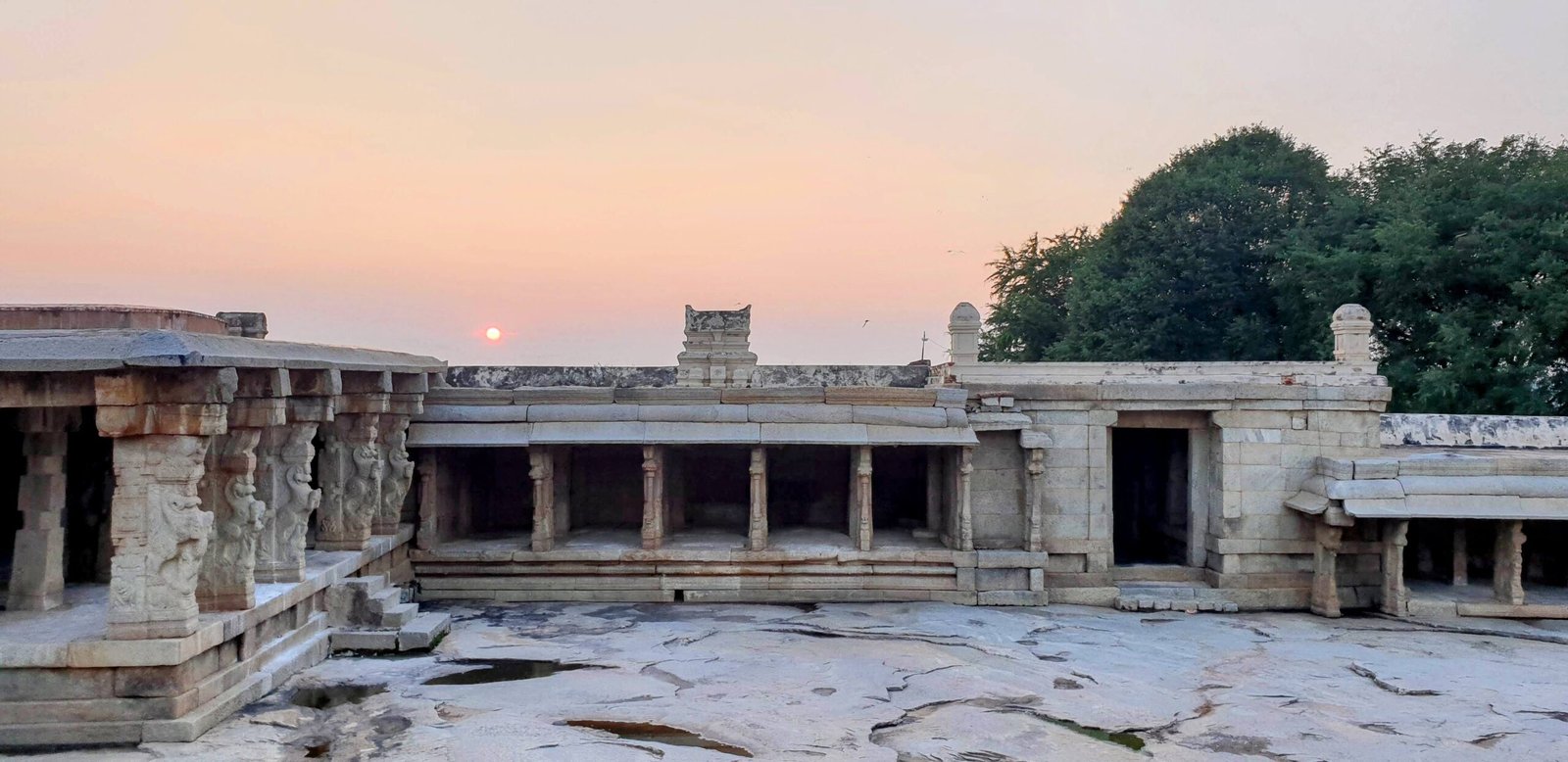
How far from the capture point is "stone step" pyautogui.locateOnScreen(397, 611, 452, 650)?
869cm

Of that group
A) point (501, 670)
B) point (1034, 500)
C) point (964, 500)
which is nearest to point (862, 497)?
point (964, 500)

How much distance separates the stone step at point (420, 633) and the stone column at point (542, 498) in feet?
7.07

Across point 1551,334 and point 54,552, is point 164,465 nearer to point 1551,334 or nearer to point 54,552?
point 54,552

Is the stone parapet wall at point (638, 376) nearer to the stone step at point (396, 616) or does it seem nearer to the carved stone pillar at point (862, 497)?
the carved stone pillar at point (862, 497)

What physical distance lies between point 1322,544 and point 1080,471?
2.77 metres

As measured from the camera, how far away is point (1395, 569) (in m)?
11.3

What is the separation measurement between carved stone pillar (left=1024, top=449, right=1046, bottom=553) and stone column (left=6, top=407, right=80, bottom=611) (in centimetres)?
900

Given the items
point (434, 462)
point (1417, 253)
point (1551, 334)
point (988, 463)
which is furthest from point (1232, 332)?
point (434, 462)

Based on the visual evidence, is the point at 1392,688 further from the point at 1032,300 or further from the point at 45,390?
the point at 1032,300

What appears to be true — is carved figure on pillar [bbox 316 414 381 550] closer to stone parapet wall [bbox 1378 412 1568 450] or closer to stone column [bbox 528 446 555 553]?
stone column [bbox 528 446 555 553]

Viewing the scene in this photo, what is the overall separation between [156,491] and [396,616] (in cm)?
276

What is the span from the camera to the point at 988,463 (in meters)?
11.8

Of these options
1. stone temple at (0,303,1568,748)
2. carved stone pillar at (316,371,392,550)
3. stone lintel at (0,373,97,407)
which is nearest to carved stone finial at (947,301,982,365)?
stone temple at (0,303,1568,748)

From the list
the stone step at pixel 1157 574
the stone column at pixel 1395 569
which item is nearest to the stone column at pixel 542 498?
the stone step at pixel 1157 574
